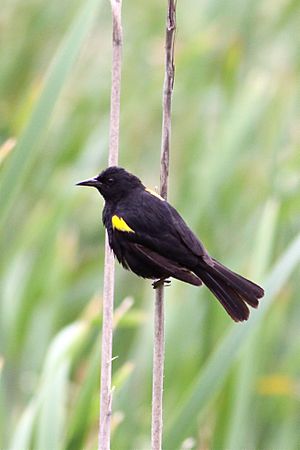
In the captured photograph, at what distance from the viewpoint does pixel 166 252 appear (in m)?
2.19

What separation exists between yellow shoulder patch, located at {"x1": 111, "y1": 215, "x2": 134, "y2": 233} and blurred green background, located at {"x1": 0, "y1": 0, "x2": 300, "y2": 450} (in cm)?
23

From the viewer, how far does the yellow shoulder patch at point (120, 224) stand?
2230 mm

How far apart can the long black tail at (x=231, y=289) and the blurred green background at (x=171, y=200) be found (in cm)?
12

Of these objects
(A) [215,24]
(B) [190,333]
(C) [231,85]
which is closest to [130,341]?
(B) [190,333]

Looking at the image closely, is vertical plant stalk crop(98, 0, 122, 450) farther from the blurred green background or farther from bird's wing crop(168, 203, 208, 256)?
the blurred green background

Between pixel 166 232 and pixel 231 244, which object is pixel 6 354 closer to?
pixel 231 244

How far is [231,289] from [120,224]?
0.97 feet

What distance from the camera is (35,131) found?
233cm

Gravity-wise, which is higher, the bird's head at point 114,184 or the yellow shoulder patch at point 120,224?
the bird's head at point 114,184

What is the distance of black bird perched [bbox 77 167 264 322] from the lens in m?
2.18

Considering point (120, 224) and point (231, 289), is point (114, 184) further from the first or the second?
point (231, 289)

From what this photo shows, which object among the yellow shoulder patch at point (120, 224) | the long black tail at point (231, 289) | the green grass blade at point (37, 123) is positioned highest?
the green grass blade at point (37, 123)

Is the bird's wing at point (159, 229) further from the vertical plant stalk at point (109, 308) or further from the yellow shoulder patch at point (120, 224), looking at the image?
the vertical plant stalk at point (109, 308)

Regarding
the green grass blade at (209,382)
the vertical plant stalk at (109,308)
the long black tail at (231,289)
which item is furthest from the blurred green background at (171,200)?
the vertical plant stalk at (109,308)
